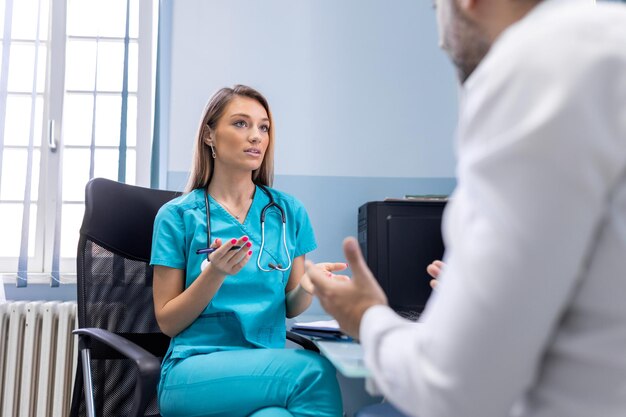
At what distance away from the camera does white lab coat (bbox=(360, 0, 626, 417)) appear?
46 cm

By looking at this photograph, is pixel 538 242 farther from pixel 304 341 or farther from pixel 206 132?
pixel 206 132

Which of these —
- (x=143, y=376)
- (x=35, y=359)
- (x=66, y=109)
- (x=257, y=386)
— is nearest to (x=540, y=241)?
(x=143, y=376)

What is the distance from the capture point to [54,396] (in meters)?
2.22

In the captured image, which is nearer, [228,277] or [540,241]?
[540,241]

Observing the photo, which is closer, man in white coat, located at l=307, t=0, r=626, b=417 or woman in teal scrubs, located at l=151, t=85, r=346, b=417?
man in white coat, located at l=307, t=0, r=626, b=417

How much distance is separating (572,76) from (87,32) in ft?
8.39

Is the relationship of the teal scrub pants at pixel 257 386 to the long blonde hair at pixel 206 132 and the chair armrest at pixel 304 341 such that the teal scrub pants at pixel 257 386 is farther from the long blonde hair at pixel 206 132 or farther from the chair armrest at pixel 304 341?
the long blonde hair at pixel 206 132

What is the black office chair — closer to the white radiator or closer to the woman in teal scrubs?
the woman in teal scrubs

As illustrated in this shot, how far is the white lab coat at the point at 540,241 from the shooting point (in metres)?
0.46

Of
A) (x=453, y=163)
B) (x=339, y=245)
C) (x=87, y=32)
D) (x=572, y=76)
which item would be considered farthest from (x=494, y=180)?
(x=87, y=32)

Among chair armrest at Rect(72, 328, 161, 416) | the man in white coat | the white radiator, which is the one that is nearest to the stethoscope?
chair armrest at Rect(72, 328, 161, 416)

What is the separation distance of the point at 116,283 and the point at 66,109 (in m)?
1.22

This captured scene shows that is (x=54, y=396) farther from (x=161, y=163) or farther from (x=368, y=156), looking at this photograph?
(x=368, y=156)

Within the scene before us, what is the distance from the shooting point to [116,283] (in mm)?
1668
